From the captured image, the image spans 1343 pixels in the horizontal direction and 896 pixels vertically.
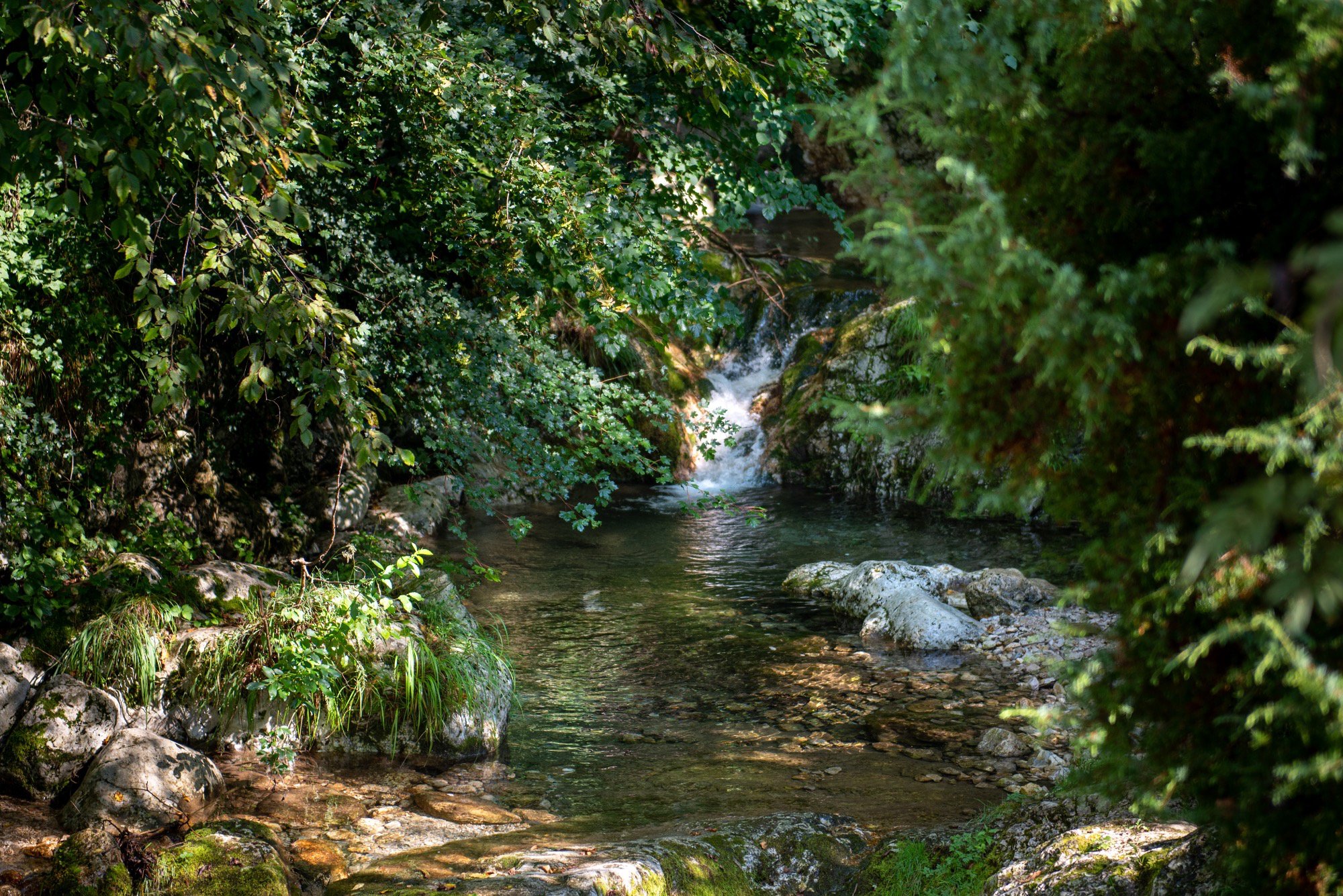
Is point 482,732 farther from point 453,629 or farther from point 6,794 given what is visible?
point 6,794

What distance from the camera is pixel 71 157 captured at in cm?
398

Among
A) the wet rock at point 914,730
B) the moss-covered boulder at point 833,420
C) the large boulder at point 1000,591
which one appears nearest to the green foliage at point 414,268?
the wet rock at point 914,730

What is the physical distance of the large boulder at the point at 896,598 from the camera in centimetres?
856

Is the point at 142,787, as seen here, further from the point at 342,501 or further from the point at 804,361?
the point at 804,361

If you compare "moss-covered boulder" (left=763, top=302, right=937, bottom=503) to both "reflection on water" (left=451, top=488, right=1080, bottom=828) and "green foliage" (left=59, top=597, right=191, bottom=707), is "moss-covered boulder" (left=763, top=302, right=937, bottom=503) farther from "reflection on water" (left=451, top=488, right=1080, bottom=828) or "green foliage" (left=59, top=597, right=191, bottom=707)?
"green foliage" (left=59, top=597, right=191, bottom=707)

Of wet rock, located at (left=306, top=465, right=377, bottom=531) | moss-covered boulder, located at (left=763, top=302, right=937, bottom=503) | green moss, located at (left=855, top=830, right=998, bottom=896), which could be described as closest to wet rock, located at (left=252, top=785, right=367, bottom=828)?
green moss, located at (left=855, top=830, right=998, bottom=896)

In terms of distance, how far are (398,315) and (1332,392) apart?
17.1 ft

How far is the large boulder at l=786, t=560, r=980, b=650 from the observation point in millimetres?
8562

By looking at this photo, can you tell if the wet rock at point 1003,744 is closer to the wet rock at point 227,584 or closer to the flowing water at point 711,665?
the flowing water at point 711,665

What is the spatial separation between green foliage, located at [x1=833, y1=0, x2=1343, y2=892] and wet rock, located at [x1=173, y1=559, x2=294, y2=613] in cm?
534

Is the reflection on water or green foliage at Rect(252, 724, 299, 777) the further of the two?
the reflection on water

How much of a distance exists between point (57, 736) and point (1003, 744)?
5.58m

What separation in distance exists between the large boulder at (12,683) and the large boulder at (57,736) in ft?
0.31

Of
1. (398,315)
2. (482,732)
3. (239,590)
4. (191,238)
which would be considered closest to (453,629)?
(482,732)
